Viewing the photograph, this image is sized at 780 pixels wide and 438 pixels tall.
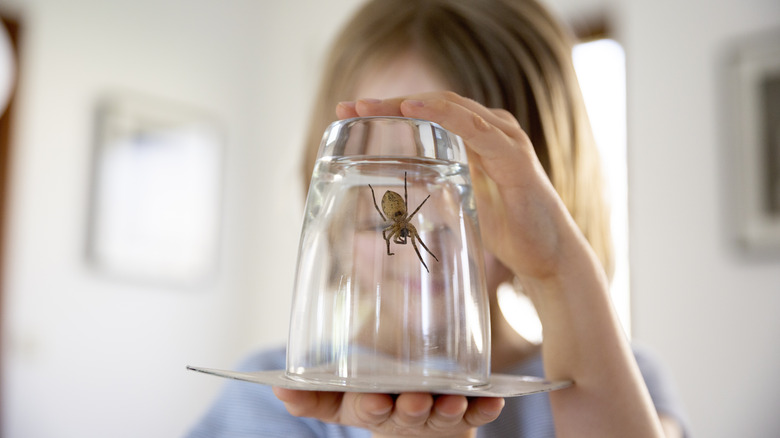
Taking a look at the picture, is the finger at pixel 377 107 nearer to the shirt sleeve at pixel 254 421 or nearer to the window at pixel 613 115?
the shirt sleeve at pixel 254 421

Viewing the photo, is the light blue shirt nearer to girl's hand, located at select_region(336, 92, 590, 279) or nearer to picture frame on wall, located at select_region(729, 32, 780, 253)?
girl's hand, located at select_region(336, 92, 590, 279)

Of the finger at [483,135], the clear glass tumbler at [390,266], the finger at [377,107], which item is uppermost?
the finger at [377,107]

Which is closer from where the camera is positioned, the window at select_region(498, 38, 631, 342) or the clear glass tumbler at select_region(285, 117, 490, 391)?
the clear glass tumbler at select_region(285, 117, 490, 391)

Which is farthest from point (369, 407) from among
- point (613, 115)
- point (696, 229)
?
point (613, 115)

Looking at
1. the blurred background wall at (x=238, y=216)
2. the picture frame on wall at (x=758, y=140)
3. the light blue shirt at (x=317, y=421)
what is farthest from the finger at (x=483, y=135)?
the picture frame on wall at (x=758, y=140)

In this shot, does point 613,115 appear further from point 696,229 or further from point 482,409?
point 482,409

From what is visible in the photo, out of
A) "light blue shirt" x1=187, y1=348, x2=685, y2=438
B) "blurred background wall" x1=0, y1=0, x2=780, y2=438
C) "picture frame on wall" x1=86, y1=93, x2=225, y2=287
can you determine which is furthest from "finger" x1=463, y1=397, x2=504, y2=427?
"picture frame on wall" x1=86, y1=93, x2=225, y2=287

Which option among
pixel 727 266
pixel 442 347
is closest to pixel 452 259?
pixel 442 347

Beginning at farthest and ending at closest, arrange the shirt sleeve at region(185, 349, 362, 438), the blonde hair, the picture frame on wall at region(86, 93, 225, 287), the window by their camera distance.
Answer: the picture frame on wall at region(86, 93, 225, 287)
the window
the shirt sleeve at region(185, 349, 362, 438)
the blonde hair
